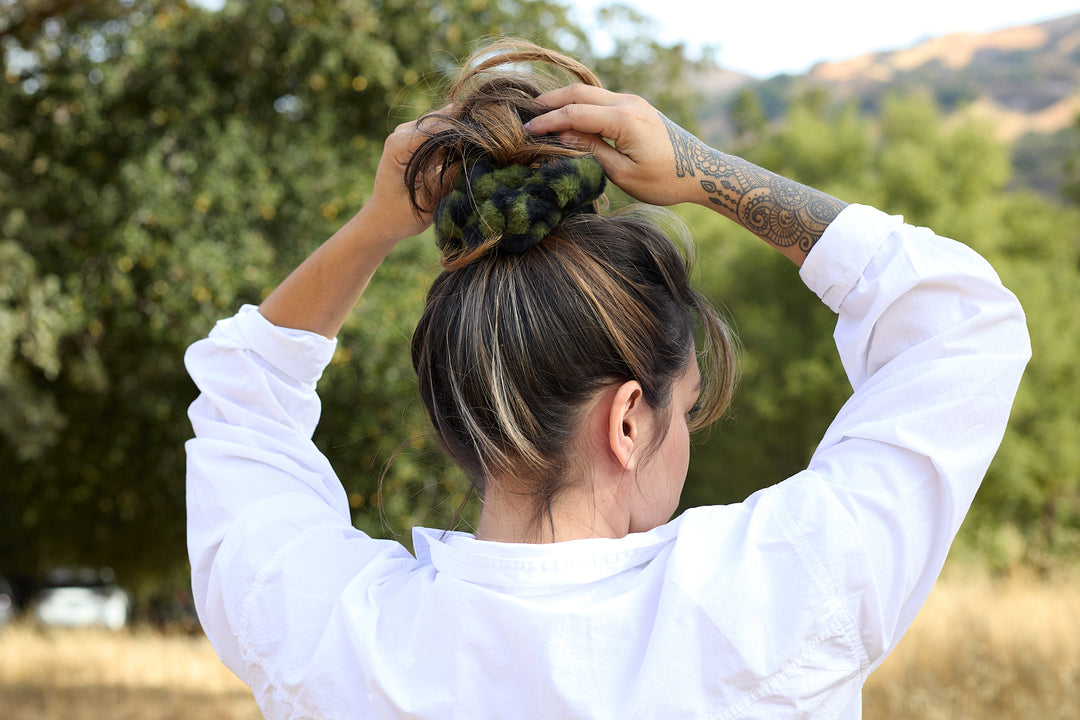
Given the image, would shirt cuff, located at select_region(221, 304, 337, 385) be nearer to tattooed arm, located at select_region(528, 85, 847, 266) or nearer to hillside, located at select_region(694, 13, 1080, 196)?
tattooed arm, located at select_region(528, 85, 847, 266)

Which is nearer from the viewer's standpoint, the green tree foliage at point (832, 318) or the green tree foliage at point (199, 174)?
the green tree foliage at point (199, 174)

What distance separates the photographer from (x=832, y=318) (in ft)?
47.2

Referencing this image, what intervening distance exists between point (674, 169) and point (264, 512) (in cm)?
66

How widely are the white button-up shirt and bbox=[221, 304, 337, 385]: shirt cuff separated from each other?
0.75 ft

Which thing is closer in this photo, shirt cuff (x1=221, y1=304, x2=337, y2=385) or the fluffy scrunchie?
the fluffy scrunchie

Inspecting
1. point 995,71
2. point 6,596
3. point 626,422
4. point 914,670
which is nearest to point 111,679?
point 914,670

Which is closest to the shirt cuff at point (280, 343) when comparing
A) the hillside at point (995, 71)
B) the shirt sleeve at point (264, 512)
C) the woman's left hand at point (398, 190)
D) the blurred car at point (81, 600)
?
A: the shirt sleeve at point (264, 512)

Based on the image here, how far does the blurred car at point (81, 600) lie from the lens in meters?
17.8

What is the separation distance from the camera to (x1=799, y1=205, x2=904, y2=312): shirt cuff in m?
1.09

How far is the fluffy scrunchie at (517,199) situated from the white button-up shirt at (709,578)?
1.01 feet

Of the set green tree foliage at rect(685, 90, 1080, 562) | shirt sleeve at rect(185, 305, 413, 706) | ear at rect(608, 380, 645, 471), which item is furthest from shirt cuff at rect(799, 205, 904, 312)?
green tree foliage at rect(685, 90, 1080, 562)

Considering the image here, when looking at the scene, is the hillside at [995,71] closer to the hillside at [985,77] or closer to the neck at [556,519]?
the hillside at [985,77]

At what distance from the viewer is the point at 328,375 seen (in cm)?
596

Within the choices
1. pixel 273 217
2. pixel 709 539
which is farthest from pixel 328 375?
pixel 709 539
